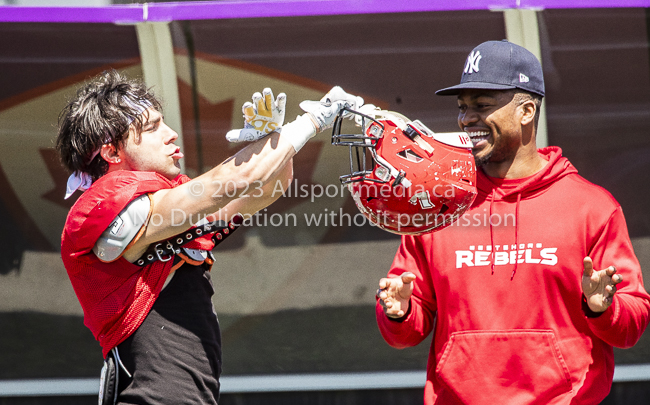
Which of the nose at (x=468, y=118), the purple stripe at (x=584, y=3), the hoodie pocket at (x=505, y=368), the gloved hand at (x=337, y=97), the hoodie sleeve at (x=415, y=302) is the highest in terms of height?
the purple stripe at (x=584, y=3)

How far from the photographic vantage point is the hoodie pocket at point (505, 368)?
191 centimetres

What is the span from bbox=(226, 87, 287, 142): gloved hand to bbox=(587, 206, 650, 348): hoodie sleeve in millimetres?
1045

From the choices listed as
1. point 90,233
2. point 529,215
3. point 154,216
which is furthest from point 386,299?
point 90,233

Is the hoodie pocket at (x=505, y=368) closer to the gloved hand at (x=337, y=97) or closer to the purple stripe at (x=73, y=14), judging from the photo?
Result: the gloved hand at (x=337, y=97)

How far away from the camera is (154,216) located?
1710 mm

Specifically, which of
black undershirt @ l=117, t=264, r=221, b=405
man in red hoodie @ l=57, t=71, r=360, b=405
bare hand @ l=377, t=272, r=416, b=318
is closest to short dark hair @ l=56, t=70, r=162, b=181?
man in red hoodie @ l=57, t=71, r=360, b=405

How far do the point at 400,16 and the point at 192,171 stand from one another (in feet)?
4.30

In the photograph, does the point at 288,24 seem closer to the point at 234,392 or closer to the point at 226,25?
the point at 226,25

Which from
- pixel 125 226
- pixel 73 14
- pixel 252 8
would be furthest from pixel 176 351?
pixel 73 14

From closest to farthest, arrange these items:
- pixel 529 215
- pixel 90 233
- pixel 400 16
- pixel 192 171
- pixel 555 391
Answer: pixel 90 233, pixel 555 391, pixel 529 215, pixel 400 16, pixel 192 171

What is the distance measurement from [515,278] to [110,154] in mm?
1280

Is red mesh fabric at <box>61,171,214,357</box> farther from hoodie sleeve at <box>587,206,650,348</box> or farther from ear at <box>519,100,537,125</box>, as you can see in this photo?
hoodie sleeve at <box>587,206,650,348</box>

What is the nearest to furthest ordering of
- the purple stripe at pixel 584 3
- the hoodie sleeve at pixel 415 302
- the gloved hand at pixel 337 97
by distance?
the gloved hand at pixel 337 97 < the hoodie sleeve at pixel 415 302 < the purple stripe at pixel 584 3

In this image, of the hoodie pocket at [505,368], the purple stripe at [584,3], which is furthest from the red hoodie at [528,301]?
the purple stripe at [584,3]
